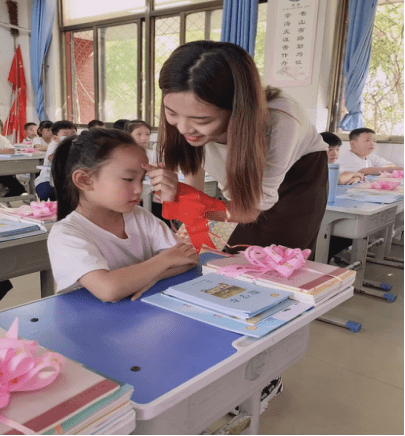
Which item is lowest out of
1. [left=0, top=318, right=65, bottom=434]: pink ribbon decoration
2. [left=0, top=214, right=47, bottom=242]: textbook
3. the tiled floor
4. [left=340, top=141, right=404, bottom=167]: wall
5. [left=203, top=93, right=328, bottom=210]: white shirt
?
the tiled floor

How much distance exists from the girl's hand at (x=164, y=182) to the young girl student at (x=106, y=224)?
6cm

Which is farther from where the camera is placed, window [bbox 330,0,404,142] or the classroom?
window [bbox 330,0,404,142]

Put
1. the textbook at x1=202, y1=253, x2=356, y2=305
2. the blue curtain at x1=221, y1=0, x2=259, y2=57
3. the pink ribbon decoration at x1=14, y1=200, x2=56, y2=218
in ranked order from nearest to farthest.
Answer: the textbook at x1=202, y1=253, x2=356, y2=305, the pink ribbon decoration at x1=14, y1=200, x2=56, y2=218, the blue curtain at x1=221, y1=0, x2=259, y2=57

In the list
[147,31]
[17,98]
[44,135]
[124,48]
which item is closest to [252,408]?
[44,135]

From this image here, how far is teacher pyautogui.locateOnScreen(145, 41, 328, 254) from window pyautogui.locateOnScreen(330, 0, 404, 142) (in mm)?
3440

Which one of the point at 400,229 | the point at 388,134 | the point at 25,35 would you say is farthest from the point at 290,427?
the point at 25,35

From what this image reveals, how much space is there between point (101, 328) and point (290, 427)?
1.02 meters

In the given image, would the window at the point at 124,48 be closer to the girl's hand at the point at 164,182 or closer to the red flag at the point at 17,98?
the red flag at the point at 17,98

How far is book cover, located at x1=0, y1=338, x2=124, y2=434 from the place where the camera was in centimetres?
50

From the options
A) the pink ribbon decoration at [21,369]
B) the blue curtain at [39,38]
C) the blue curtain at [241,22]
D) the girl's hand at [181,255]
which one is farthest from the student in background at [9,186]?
the pink ribbon decoration at [21,369]

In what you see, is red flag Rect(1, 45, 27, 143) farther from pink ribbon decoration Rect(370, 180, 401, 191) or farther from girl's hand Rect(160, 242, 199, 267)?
girl's hand Rect(160, 242, 199, 267)

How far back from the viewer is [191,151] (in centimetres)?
139

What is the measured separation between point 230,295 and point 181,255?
0.94 ft

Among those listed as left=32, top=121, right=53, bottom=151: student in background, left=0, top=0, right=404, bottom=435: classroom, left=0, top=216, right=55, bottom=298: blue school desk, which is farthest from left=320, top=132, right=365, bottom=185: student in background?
left=32, top=121, right=53, bottom=151: student in background
